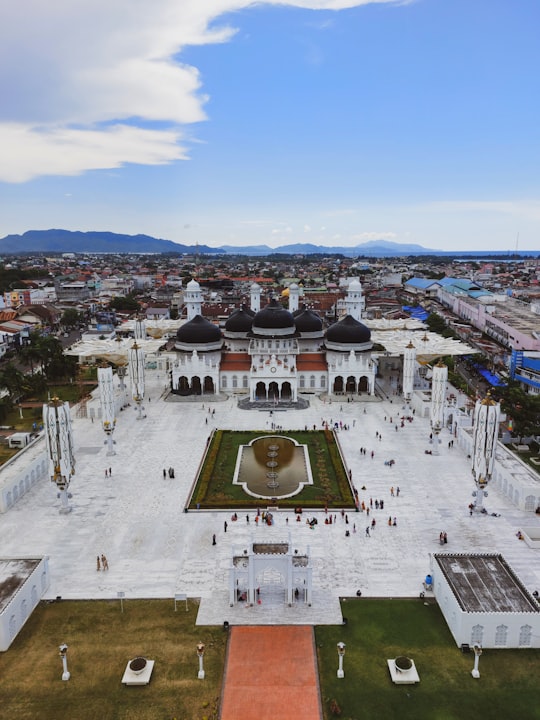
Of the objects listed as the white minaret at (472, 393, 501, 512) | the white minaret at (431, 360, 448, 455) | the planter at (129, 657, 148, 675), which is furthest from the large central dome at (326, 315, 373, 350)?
the planter at (129, 657, 148, 675)

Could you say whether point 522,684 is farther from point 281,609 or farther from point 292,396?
point 292,396

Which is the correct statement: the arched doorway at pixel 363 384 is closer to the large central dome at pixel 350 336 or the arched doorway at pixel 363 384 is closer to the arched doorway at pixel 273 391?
the large central dome at pixel 350 336

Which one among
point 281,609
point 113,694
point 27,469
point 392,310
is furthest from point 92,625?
point 392,310

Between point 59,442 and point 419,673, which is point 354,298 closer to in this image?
point 59,442

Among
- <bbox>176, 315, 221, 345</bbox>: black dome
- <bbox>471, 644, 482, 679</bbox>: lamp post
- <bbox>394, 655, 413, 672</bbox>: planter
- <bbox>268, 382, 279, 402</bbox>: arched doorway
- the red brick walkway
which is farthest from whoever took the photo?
<bbox>176, 315, 221, 345</bbox>: black dome

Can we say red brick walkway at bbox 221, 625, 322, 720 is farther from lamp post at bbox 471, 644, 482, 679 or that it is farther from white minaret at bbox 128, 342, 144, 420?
white minaret at bbox 128, 342, 144, 420

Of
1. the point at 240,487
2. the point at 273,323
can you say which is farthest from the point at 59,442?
the point at 273,323
